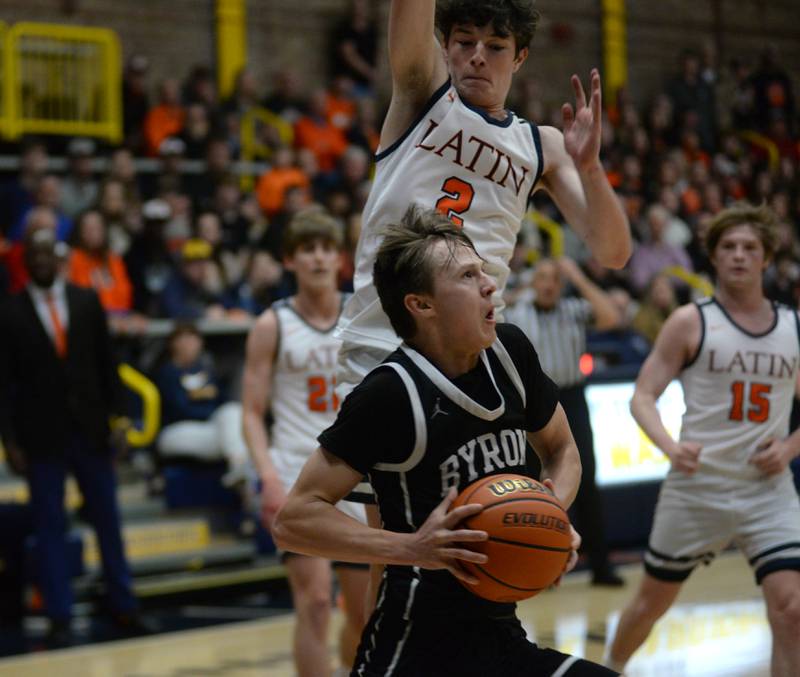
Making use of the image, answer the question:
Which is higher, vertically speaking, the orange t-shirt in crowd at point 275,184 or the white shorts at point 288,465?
the orange t-shirt in crowd at point 275,184

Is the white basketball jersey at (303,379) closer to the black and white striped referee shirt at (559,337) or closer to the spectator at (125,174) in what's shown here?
the black and white striped referee shirt at (559,337)

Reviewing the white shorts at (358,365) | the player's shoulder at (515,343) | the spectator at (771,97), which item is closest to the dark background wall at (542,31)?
the spectator at (771,97)

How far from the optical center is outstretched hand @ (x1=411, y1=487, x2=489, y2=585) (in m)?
3.13

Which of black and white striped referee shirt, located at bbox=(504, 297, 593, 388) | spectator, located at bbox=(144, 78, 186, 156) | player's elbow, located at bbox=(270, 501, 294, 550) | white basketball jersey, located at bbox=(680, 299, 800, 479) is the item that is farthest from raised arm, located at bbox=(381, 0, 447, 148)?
spectator, located at bbox=(144, 78, 186, 156)

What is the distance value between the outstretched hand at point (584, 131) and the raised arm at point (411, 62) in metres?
0.40

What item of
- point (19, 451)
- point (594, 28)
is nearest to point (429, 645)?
point (19, 451)

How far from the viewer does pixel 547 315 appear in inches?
375

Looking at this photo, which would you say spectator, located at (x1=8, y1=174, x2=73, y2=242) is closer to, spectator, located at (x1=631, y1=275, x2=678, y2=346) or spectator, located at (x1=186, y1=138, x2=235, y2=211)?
spectator, located at (x1=186, y1=138, x2=235, y2=211)

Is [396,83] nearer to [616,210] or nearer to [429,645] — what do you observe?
[616,210]

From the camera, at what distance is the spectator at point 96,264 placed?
10.1 metres

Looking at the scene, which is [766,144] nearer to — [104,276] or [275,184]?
[275,184]

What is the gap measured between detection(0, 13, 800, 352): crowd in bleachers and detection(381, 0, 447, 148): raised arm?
2.78 metres

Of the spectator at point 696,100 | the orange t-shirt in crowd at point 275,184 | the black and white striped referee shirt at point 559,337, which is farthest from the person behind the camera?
the spectator at point 696,100

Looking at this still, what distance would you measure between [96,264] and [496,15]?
681cm
